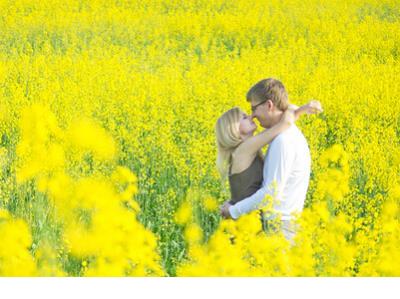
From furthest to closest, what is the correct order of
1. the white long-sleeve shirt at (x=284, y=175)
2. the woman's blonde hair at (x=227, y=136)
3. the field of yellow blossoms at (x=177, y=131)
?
the woman's blonde hair at (x=227, y=136), the white long-sleeve shirt at (x=284, y=175), the field of yellow blossoms at (x=177, y=131)

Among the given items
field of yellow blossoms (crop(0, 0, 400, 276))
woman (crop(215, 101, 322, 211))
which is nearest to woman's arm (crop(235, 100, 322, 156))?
woman (crop(215, 101, 322, 211))

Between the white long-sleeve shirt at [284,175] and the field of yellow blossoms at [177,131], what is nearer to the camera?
the field of yellow blossoms at [177,131]

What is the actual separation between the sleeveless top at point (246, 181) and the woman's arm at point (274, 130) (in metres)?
0.05

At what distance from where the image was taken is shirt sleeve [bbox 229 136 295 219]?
2.46 meters

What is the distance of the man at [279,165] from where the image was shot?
246 cm

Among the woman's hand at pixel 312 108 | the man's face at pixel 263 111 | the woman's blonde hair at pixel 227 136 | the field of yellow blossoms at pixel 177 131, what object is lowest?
the field of yellow blossoms at pixel 177 131

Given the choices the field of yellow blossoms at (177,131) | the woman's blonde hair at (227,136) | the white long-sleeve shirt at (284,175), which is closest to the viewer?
the field of yellow blossoms at (177,131)

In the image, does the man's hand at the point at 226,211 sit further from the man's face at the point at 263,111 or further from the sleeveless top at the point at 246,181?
the man's face at the point at 263,111

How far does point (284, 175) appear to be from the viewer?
2.47m

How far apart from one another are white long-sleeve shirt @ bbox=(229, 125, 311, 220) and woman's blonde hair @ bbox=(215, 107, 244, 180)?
111 mm

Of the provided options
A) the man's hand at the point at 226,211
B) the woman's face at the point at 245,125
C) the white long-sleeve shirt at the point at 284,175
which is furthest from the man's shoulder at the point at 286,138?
the man's hand at the point at 226,211

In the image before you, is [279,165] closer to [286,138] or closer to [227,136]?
[286,138]

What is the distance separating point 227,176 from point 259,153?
11 centimetres
